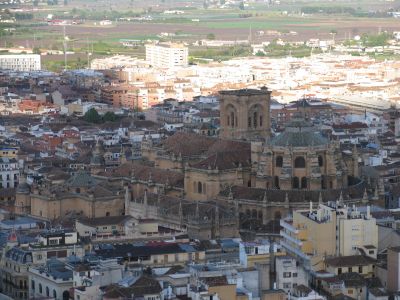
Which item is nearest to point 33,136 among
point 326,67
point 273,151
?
point 273,151

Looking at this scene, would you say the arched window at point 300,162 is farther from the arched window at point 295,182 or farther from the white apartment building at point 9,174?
the white apartment building at point 9,174

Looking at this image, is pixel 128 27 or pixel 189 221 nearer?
pixel 189 221

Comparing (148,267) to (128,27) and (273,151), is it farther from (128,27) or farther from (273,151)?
(128,27)

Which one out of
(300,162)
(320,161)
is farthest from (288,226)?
(320,161)

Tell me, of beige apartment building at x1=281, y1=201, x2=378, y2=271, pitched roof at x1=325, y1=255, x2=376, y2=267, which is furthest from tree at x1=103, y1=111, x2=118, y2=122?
pitched roof at x1=325, y1=255, x2=376, y2=267

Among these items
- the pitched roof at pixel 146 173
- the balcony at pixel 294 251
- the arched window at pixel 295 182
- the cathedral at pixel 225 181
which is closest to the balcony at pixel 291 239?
the balcony at pixel 294 251

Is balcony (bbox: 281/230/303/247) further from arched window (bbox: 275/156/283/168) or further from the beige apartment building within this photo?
arched window (bbox: 275/156/283/168)

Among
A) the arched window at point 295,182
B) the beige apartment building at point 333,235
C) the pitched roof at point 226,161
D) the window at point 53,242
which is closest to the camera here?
the beige apartment building at point 333,235
